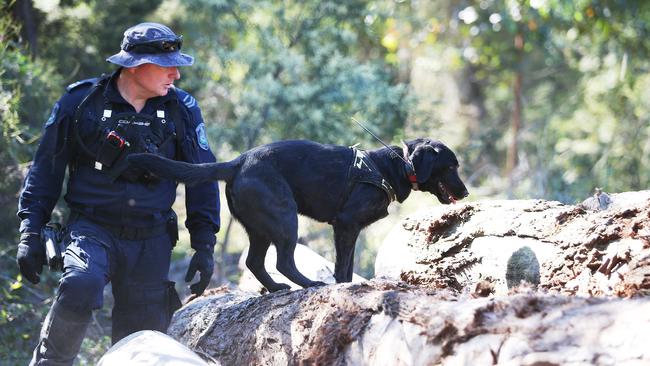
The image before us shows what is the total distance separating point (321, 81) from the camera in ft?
35.5

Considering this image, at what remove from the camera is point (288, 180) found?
558cm

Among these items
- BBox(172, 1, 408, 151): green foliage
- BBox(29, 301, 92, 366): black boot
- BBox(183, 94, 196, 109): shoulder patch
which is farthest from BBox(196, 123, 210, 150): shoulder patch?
BBox(172, 1, 408, 151): green foliage

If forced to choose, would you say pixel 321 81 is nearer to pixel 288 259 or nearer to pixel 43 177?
pixel 288 259

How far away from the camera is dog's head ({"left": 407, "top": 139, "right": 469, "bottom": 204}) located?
6156 millimetres

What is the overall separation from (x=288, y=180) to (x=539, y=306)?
2695mm

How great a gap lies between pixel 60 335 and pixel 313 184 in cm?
194

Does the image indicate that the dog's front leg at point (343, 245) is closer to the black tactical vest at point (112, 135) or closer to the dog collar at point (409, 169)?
the dog collar at point (409, 169)

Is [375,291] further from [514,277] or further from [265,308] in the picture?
[514,277]

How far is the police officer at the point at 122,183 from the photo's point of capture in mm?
4926

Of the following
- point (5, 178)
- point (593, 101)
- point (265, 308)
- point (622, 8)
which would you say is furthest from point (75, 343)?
point (593, 101)

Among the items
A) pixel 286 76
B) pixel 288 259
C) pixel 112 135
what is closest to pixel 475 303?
pixel 288 259

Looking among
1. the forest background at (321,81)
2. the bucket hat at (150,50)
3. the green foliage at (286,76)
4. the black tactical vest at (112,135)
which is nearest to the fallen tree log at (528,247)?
the black tactical vest at (112,135)

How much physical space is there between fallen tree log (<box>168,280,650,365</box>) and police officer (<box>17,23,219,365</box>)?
0.44 m

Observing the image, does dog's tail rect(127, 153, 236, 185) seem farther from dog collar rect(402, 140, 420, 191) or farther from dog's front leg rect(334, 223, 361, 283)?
dog collar rect(402, 140, 420, 191)
